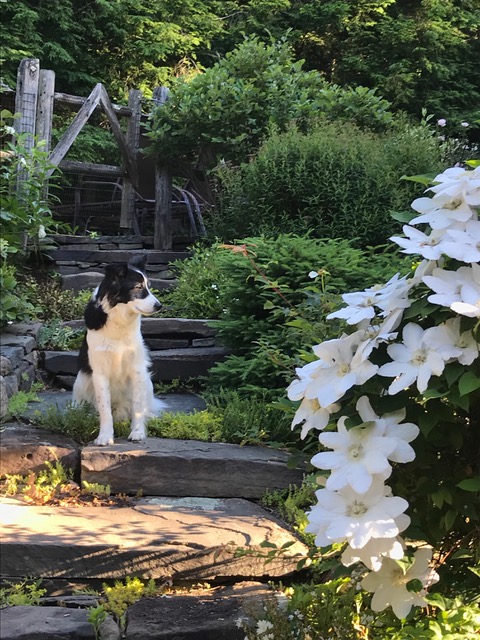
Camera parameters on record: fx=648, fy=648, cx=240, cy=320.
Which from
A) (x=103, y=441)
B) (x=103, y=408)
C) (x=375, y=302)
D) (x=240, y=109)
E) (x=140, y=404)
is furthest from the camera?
(x=240, y=109)

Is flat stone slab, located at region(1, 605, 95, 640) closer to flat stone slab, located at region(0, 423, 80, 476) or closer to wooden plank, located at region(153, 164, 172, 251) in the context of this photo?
flat stone slab, located at region(0, 423, 80, 476)

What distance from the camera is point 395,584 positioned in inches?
56.6

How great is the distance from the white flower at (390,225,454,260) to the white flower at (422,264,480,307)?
0.13 feet

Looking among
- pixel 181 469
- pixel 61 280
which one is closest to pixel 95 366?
pixel 181 469

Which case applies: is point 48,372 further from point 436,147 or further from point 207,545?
point 436,147

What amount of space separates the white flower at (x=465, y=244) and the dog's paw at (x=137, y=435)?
9.39 feet

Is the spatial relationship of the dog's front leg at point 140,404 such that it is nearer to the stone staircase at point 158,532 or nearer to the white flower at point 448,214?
the stone staircase at point 158,532

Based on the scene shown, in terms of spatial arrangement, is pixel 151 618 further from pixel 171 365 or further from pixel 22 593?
pixel 171 365

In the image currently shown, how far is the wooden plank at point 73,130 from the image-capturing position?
24.7 feet

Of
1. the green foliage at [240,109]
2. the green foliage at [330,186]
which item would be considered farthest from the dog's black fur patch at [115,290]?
the green foliage at [240,109]

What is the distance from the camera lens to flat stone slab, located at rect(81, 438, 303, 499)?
354 cm

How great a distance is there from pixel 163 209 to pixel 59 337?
10.3 feet

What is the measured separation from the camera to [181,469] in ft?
11.7

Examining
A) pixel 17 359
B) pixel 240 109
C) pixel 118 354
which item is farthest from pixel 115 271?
pixel 240 109
